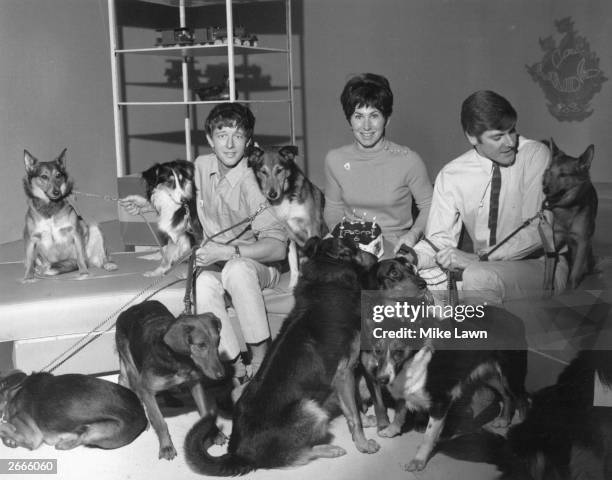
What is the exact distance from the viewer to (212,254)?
2102 mm

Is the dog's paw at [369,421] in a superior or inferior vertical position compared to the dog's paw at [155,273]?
Answer: inferior

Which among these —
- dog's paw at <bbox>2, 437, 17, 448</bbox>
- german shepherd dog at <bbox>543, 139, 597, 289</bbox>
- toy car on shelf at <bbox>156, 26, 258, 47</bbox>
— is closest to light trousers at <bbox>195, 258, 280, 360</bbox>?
dog's paw at <bbox>2, 437, 17, 448</bbox>

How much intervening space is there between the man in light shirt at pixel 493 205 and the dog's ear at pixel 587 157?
3.5 inches

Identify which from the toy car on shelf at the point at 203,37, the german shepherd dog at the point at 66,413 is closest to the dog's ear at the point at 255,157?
the german shepherd dog at the point at 66,413

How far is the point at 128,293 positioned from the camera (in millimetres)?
2270

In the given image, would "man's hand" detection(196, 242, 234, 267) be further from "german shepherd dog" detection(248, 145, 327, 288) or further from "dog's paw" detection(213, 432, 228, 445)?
"dog's paw" detection(213, 432, 228, 445)

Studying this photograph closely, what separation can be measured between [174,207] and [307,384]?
41.0 inches

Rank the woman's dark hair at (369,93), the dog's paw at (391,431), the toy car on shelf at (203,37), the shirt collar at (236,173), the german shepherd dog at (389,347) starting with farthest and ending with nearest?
the toy car on shelf at (203,37) → the shirt collar at (236,173) → the woman's dark hair at (369,93) → the dog's paw at (391,431) → the german shepherd dog at (389,347)

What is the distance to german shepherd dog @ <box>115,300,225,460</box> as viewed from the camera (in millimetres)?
1728

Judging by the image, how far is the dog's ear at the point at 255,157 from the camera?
7.70ft

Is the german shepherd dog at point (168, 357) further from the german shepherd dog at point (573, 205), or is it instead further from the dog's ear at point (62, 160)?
the german shepherd dog at point (573, 205)

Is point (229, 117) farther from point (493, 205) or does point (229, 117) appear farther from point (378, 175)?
point (493, 205)

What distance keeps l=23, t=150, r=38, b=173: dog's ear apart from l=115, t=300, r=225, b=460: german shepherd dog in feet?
2.58

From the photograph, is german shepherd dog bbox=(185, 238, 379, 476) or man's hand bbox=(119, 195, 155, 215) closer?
german shepherd dog bbox=(185, 238, 379, 476)
